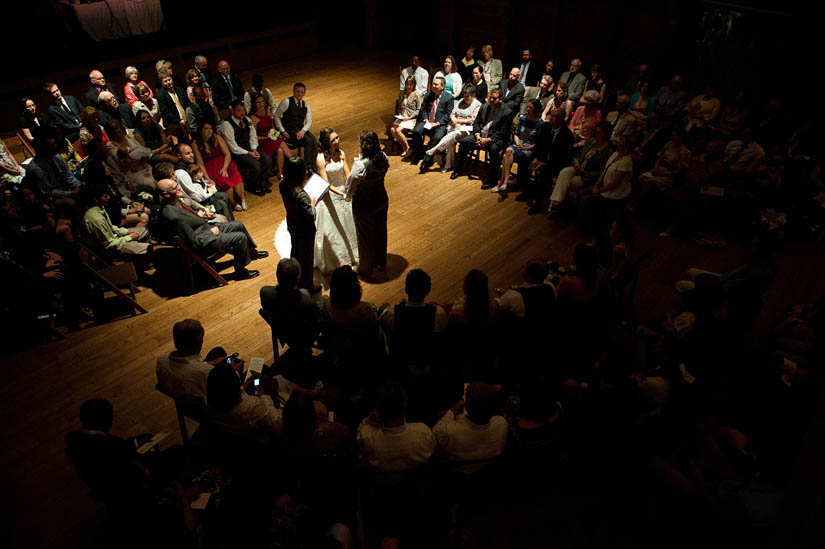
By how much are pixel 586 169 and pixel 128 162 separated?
17.7 feet

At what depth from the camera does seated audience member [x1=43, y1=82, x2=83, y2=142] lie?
6367 mm

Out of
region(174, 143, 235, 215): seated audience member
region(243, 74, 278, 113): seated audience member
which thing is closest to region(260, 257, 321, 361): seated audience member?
region(174, 143, 235, 215): seated audience member

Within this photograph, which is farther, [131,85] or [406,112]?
[406,112]

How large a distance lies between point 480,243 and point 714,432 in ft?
10.5

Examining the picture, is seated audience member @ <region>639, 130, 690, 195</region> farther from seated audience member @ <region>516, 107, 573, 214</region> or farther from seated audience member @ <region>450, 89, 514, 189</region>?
seated audience member @ <region>450, 89, 514, 189</region>

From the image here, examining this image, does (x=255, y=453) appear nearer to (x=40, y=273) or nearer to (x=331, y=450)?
(x=331, y=450)

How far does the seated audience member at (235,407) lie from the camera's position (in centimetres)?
266

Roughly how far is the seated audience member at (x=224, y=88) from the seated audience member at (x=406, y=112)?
2.49m

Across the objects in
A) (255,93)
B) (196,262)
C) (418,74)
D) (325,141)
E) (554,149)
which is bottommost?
(196,262)

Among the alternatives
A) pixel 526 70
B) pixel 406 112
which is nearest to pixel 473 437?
pixel 406 112

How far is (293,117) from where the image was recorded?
6.84 metres

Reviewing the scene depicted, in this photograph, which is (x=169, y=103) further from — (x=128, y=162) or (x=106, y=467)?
(x=106, y=467)

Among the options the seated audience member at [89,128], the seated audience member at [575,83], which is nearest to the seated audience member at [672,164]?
the seated audience member at [575,83]

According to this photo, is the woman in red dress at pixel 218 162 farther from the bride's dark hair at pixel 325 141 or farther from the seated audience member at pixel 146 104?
the bride's dark hair at pixel 325 141
